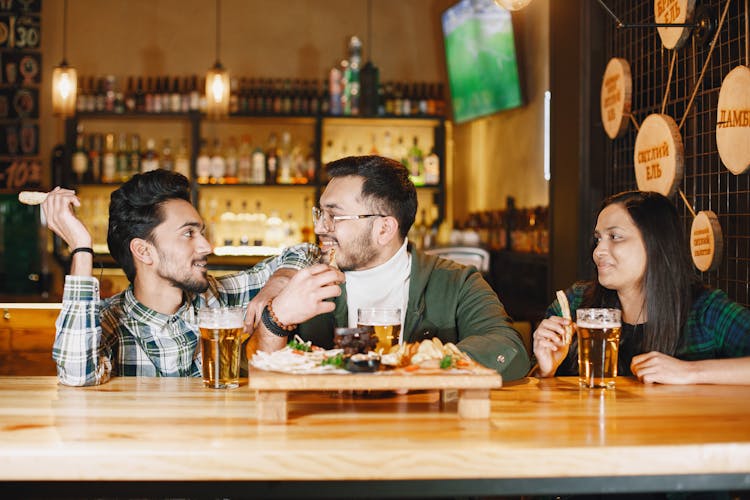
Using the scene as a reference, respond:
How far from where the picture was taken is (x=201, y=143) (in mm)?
6570

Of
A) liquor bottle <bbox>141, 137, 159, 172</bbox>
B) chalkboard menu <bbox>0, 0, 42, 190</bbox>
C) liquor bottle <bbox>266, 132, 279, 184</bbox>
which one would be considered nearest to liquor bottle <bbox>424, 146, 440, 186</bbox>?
liquor bottle <bbox>266, 132, 279, 184</bbox>

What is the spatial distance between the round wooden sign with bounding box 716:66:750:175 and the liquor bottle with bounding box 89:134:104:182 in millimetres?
4792

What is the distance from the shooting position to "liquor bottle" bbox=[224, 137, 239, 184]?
6.43m

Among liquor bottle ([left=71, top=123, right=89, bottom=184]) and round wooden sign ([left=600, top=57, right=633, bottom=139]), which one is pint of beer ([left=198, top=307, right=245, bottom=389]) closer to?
round wooden sign ([left=600, top=57, right=633, bottom=139])

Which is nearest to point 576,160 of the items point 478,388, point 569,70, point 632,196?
point 569,70

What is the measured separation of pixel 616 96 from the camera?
12.7 feet

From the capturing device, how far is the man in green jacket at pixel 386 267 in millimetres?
2297

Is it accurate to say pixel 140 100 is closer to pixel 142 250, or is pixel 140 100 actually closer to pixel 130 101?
pixel 130 101

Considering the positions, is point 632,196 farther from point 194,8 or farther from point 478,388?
point 194,8

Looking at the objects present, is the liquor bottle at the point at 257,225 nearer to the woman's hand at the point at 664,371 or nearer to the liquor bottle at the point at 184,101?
the liquor bottle at the point at 184,101

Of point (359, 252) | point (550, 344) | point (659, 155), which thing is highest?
point (659, 155)

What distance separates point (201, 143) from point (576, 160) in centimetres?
322

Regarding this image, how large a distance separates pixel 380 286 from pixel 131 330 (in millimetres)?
689

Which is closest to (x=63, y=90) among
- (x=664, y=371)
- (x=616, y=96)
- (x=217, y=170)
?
(x=217, y=170)
